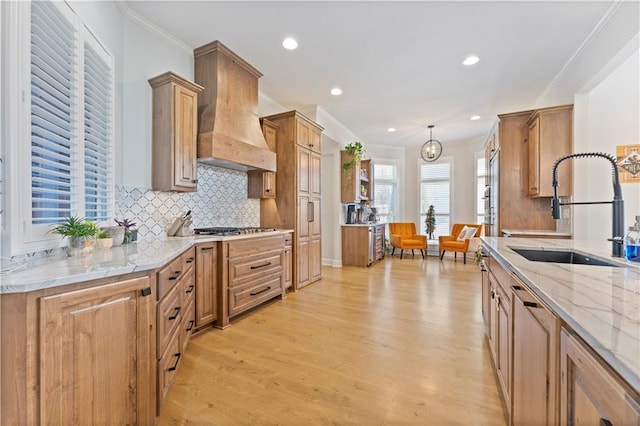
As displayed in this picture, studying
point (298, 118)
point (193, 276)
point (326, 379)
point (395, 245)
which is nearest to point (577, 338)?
point (326, 379)

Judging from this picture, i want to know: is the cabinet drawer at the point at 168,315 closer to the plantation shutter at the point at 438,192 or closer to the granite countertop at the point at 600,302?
the granite countertop at the point at 600,302

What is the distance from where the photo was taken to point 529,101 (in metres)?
4.55

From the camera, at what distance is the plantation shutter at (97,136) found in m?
1.96

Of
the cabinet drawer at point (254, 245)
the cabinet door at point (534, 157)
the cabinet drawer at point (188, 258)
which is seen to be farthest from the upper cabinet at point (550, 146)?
the cabinet drawer at point (188, 258)

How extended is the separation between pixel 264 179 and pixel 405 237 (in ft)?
14.4

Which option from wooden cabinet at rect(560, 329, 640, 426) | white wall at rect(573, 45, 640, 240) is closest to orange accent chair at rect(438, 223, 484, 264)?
white wall at rect(573, 45, 640, 240)

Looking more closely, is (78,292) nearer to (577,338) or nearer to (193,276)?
(193,276)

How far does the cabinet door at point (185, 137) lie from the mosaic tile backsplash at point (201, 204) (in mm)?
355

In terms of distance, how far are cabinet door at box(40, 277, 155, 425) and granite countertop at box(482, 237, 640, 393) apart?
1.65 m

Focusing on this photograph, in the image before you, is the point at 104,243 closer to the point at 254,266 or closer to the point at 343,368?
the point at 254,266

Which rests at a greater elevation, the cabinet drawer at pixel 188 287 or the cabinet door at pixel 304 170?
the cabinet door at pixel 304 170

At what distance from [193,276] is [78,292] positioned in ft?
4.52

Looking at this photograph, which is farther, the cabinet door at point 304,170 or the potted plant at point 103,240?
the cabinet door at point 304,170

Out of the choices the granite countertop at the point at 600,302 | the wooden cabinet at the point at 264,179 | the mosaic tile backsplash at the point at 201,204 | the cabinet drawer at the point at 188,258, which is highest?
the wooden cabinet at the point at 264,179
